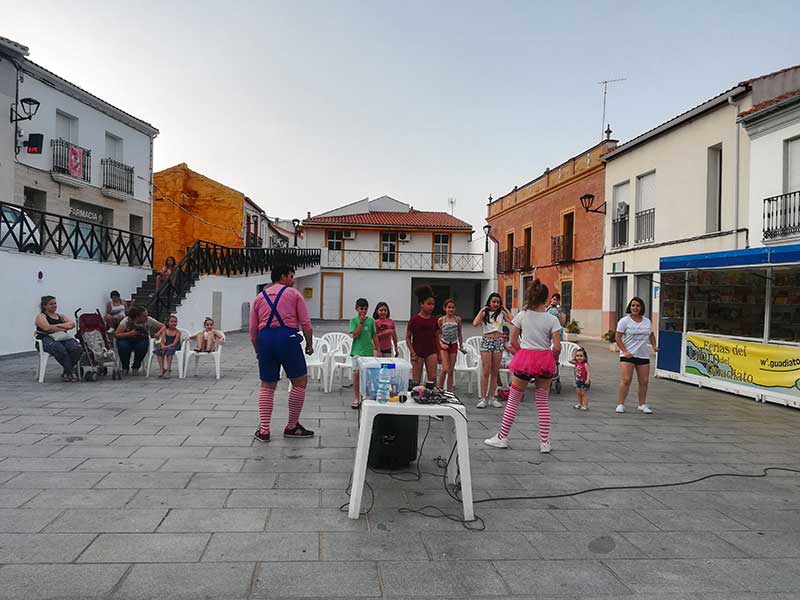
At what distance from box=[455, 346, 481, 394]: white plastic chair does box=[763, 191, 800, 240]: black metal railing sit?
734 cm

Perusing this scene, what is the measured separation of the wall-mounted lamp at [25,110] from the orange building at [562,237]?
17.1 m

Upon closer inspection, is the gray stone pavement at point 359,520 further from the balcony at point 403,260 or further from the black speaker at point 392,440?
the balcony at point 403,260

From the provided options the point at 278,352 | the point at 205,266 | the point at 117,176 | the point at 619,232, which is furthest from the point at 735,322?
the point at 117,176

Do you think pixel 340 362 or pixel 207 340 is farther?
pixel 207 340

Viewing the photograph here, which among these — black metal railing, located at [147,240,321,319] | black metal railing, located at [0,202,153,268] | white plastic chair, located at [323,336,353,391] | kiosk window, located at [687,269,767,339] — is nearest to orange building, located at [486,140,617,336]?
kiosk window, located at [687,269,767,339]

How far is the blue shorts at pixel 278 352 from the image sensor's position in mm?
5375

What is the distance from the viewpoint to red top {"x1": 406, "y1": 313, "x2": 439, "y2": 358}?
7.29m

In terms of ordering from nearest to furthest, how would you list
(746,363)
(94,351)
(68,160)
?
(94,351), (746,363), (68,160)

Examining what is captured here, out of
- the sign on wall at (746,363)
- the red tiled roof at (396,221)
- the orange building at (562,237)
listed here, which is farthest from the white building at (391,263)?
the sign on wall at (746,363)

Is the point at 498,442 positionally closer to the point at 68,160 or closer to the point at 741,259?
the point at 741,259

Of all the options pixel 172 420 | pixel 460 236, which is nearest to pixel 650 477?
pixel 172 420

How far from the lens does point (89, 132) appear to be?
62.9 feet

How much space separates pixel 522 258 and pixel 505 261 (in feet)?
7.83

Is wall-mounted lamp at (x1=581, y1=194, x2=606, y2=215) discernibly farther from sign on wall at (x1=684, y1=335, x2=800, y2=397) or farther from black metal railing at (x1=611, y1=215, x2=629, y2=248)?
sign on wall at (x1=684, y1=335, x2=800, y2=397)
